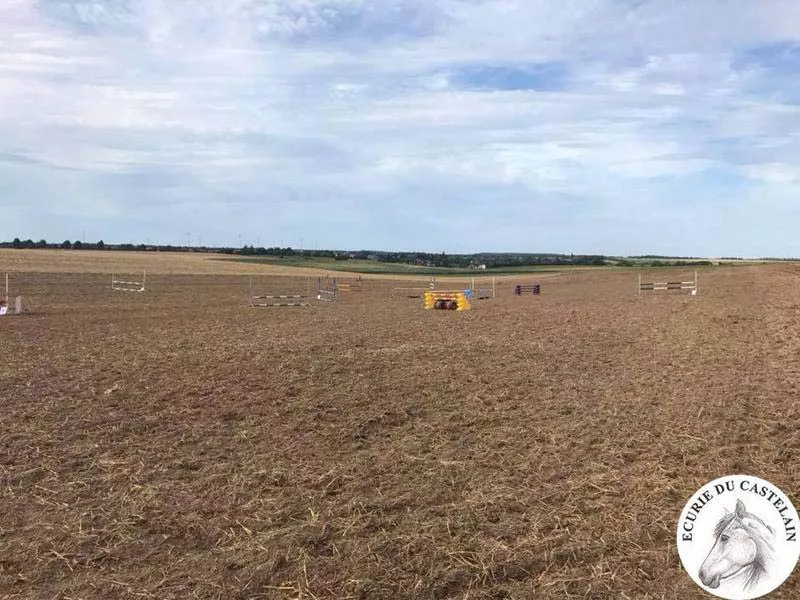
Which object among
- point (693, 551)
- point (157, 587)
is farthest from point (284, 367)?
point (693, 551)

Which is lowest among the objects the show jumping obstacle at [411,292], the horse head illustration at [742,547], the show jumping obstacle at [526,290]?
the show jumping obstacle at [411,292]

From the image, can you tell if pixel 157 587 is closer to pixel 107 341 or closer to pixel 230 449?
pixel 230 449

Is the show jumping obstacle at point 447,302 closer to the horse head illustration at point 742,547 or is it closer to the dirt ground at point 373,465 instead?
the dirt ground at point 373,465

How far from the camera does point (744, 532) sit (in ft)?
10.5

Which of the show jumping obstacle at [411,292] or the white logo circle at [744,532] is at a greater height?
the white logo circle at [744,532]

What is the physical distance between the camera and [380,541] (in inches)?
194

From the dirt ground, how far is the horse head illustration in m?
0.94

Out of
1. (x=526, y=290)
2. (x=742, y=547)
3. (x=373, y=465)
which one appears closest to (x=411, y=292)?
(x=526, y=290)

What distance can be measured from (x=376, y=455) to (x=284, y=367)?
5.64 meters

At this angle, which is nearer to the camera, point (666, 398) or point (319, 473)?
point (319, 473)

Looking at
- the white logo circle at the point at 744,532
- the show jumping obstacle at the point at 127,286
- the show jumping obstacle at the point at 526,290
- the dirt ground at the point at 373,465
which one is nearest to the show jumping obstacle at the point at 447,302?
the show jumping obstacle at the point at 526,290

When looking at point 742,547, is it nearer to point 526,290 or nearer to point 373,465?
point 373,465

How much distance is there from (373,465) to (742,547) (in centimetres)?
387

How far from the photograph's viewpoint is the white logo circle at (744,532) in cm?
318
